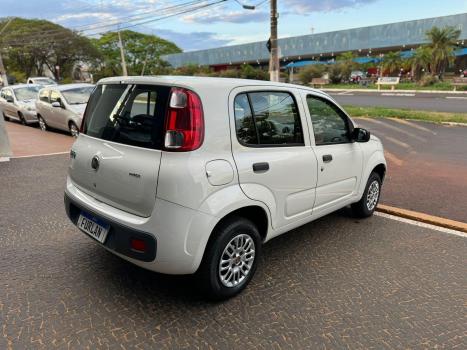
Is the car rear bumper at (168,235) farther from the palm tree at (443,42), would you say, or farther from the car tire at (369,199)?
the palm tree at (443,42)

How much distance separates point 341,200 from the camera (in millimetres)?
4098

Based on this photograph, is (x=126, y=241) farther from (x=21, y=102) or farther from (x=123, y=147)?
(x=21, y=102)

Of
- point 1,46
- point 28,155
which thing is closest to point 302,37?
point 1,46

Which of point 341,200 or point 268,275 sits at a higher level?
point 341,200

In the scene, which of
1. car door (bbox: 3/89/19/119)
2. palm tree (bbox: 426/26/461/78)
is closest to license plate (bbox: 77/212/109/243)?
car door (bbox: 3/89/19/119)

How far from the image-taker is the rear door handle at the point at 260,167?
291 cm

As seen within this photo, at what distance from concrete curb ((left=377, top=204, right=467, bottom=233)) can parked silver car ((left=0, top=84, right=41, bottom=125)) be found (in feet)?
41.7

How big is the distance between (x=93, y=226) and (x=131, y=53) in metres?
63.6

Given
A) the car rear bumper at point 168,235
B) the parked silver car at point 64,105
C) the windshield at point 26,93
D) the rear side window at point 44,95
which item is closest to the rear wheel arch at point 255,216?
the car rear bumper at point 168,235

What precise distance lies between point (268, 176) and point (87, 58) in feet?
196

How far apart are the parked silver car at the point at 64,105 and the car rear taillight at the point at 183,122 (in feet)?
27.8

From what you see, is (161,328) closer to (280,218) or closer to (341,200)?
(280,218)

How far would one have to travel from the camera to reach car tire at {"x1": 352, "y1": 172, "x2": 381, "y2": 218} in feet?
15.0

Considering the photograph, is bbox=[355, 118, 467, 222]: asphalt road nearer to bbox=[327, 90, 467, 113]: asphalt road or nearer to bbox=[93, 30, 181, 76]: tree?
bbox=[327, 90, 467, 113]: asphalt road
